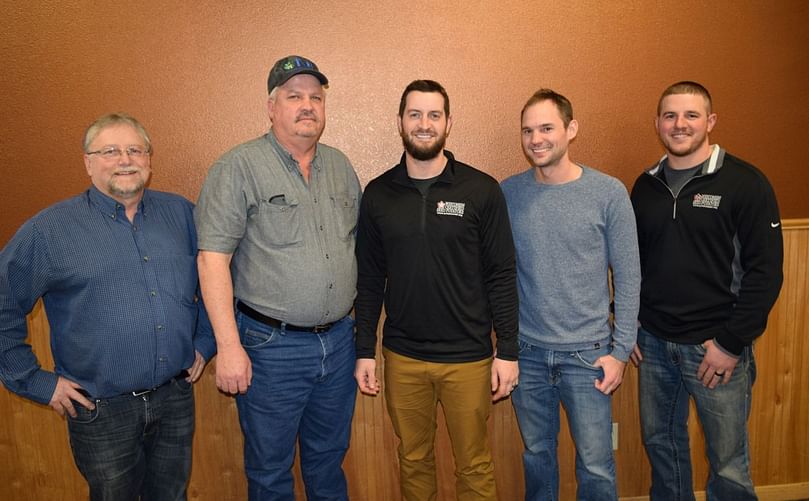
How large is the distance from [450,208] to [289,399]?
3.27 feet

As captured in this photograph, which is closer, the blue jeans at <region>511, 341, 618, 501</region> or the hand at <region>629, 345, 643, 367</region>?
the blue jeans at <region>511, 341, 618, 501</region>

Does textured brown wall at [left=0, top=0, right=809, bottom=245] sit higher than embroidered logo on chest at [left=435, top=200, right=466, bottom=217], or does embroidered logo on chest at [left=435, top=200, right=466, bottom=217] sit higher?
textured brown wall at [left=0, top=0, right=809, bottom=245]

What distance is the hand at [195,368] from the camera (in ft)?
6.44

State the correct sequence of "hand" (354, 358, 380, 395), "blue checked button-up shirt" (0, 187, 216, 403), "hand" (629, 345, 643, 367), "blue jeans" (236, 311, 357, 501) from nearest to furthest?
"blue checked button-up shirt" (0, 187, 216, 403) → "blue jeans" (236, 311, 357, 501) → "hand" (354, 358, 380, 395) → "hand" (629, 345, 643, 367)

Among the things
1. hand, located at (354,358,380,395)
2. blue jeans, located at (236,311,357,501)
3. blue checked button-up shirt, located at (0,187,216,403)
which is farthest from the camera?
hand, located at (354,358,380,395)

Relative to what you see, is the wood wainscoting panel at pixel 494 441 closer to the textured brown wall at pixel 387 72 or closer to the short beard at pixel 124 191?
the textured brown wall at pixel 387 72

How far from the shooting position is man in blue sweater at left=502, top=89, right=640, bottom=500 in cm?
204

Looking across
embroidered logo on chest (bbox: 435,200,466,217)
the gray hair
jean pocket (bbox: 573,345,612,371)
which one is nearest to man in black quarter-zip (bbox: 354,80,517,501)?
embroidered logo on chest (bbox: 435,200,466,217)

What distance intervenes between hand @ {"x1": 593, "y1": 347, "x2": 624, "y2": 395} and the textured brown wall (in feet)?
3.44

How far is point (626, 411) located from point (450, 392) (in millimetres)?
1271

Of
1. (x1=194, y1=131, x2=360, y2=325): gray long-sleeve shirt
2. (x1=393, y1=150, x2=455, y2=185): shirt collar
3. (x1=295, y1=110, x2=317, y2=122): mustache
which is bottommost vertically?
(x1=194, y1=131, x2=360, y2=325): gray long-sleeve shirt

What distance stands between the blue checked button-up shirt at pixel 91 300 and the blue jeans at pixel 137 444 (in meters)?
0.08

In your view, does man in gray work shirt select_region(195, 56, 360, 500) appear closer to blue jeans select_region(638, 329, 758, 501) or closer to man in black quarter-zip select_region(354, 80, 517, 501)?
man in black quarter-zip select_region(354, 80, 517, 501)

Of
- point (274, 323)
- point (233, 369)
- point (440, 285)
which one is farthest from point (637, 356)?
point (233, 369)
